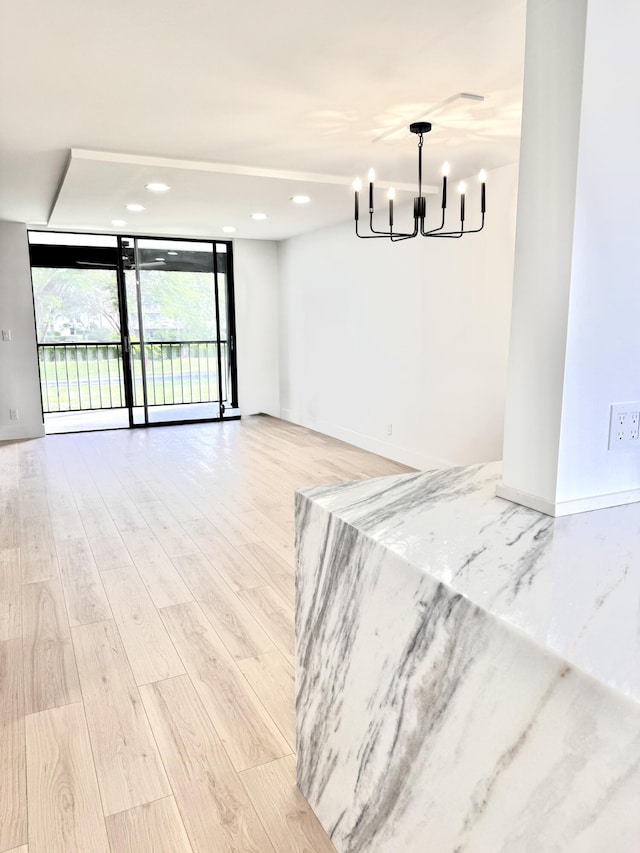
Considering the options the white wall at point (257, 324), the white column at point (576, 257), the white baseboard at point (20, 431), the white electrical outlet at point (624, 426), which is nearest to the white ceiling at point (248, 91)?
the white column at point (576, 257)

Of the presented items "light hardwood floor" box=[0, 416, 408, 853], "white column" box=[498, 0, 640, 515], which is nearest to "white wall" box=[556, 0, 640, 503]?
"white column" box=[498, 0, 640, 515]

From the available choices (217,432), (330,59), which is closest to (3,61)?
(330,59)

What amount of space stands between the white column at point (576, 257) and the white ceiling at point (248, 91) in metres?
0.84

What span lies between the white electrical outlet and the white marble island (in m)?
0.18

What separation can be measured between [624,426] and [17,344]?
638cm

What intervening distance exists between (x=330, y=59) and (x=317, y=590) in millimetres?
2055

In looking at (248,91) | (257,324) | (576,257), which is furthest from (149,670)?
(257,324)

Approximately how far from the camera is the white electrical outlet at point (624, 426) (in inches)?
57.7

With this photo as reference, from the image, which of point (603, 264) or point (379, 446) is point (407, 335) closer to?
point (379, 446)

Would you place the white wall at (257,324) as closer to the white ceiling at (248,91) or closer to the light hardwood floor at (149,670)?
the white ceiling at (248,91)

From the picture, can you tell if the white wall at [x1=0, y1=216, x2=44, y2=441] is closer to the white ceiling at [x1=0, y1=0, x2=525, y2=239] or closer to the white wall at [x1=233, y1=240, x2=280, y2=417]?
the white ceiling at [x1=0, y1=0, x2=525, y2=239]

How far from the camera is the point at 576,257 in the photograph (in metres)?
1.35

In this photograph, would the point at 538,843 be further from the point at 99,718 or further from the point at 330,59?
the point at 330,59

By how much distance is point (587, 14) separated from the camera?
1.28 meters
